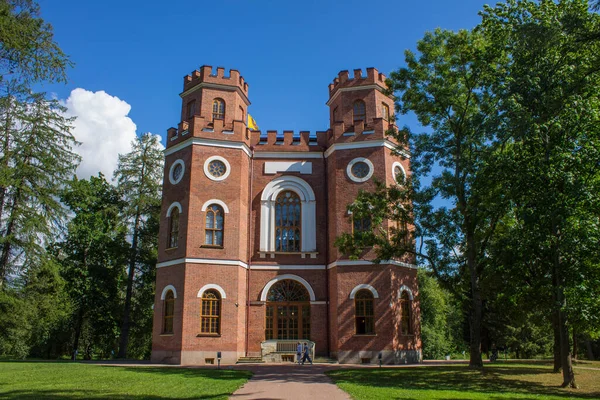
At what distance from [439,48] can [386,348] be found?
514 inches

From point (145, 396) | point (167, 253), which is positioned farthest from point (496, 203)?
point (167, 253)

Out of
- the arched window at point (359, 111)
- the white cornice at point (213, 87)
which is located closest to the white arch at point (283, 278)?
the arched window at point (359, 111)

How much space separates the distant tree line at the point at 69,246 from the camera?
876 inches

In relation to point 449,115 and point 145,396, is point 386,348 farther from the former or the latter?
point 145,396

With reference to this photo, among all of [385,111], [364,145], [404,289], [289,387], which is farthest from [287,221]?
[289,387]

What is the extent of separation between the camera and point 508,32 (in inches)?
635

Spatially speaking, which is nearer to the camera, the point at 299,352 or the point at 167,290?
the point at 299,352

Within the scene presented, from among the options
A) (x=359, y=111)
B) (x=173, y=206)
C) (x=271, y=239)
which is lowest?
(x=271, y=239)

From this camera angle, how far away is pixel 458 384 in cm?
1433

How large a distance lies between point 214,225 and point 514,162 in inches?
557

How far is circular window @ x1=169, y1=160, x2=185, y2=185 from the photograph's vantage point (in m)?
24.7

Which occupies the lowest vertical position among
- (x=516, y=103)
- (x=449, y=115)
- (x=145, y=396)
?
(x=145, y=396)

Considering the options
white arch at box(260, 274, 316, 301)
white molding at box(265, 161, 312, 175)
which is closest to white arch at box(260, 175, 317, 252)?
white molding at box(265, 161, 312, 175)

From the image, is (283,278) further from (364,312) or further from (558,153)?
(558,153)
